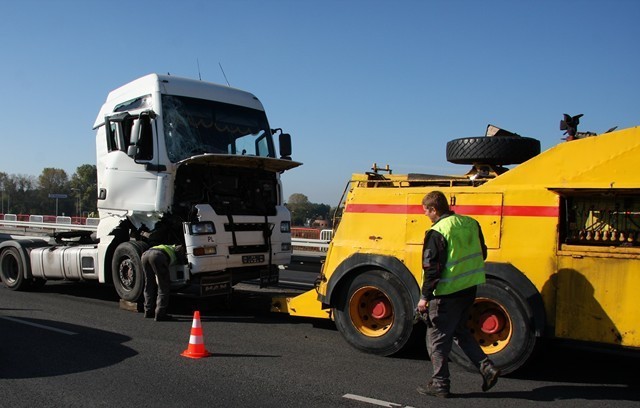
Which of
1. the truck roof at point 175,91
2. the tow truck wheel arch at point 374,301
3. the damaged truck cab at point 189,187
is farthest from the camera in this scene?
the truck roof at point 175,91

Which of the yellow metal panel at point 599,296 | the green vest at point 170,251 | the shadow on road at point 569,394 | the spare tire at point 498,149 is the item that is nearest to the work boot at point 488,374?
the shadow on road at point 569,394

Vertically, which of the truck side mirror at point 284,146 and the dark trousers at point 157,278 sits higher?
the truck side mirror at point 284,146

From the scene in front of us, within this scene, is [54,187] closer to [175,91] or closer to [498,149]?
[175,91]

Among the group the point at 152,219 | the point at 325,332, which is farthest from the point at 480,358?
the point at 152,219

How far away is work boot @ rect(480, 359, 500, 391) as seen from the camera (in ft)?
15.7

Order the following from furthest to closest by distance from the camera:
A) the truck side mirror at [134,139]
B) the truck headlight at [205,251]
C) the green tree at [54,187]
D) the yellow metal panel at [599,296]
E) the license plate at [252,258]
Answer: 1. the green tree at [54,187]
2. the license plate at [252,258]
3. the truck side mirror at [134,139]
4. the truck headlight at [205,251]
5. the yellow metal panel at [599,296]

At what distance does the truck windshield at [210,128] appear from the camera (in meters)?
8.57

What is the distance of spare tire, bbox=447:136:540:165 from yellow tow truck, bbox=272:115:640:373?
12mm

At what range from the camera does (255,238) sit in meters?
8.79

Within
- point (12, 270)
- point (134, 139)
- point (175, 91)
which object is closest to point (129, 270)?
point (134, 139)

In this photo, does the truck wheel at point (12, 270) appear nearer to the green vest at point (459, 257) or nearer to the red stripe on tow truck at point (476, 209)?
the red stripe on tow truck at point (476, 209)

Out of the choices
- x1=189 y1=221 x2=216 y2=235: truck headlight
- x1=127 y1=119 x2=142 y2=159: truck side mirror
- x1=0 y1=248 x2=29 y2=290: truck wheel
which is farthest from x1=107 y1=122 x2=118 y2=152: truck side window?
x1=0 y1=248 x2=29 y2=290: truck wheel

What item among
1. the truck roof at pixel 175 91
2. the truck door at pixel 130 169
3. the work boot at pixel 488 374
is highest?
the truck roof at pixel 175 91

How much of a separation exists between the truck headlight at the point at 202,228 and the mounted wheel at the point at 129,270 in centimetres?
115
